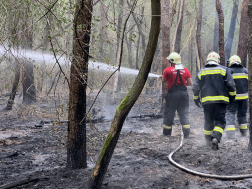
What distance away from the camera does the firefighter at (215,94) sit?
4949mm

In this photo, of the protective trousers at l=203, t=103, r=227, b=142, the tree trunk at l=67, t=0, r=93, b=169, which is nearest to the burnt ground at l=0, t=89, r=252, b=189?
the tree trunk at l=67, t=0, r=93, b=169

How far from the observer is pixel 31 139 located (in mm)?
5879

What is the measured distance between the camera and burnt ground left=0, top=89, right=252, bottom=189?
340 cm

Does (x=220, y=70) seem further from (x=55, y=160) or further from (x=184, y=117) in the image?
(x=55, y=160)

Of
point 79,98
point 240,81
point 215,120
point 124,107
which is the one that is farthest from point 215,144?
point 79,98

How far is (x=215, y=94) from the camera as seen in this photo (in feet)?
16.4

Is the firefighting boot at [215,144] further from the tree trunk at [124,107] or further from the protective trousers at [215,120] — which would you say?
the tree trunk at [124,107]

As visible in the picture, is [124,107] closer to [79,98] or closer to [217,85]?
[79,98]

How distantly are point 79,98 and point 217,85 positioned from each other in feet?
9.82

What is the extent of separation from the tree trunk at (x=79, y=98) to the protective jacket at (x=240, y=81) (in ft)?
13.1

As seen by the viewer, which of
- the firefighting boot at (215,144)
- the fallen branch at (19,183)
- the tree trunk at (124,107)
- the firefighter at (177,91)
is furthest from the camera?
the firefighter at (177,91)

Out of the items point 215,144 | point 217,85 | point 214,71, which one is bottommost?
point 215,144

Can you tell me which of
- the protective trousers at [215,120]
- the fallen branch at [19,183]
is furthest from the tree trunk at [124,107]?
the protective trousers at [215,120]

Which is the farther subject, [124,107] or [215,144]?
[215,144]
